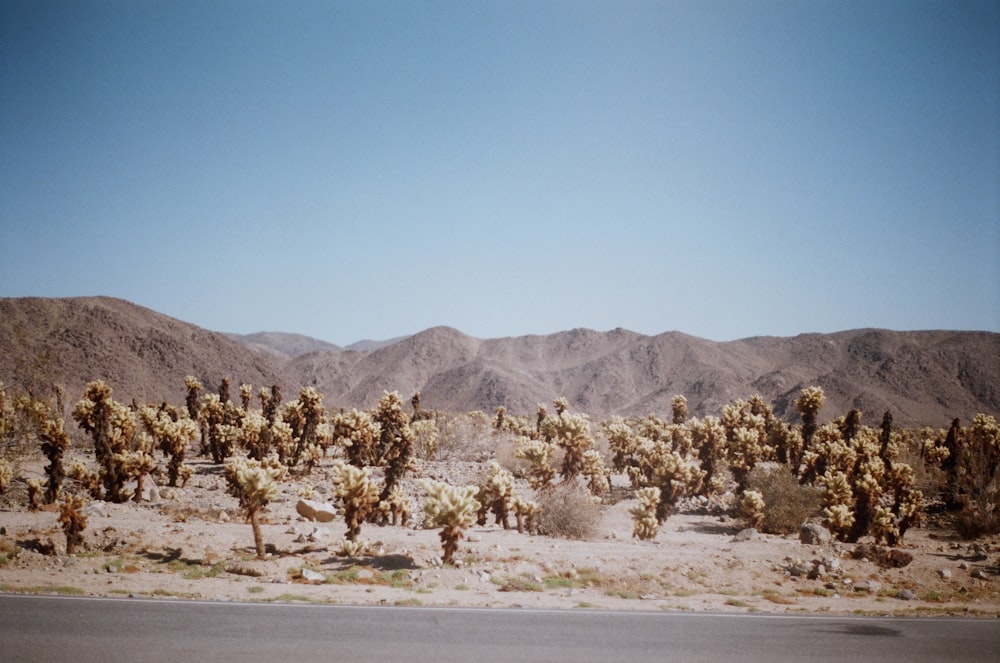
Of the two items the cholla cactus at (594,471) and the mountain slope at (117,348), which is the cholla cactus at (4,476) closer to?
the cholla cactus at (594,471)

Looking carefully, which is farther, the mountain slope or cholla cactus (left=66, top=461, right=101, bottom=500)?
the mountain slope

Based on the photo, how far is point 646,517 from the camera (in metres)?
18.4

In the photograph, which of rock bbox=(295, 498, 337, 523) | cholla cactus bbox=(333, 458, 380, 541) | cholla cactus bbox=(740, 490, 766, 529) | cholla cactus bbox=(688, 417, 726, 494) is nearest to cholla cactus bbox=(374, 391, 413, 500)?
rock bbox=(295, 498, 337, 523)

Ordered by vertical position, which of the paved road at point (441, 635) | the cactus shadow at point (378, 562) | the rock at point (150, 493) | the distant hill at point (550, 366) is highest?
the distant hill at point (550, 366)

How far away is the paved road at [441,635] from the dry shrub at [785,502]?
407 inches

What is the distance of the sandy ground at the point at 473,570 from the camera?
435 inches

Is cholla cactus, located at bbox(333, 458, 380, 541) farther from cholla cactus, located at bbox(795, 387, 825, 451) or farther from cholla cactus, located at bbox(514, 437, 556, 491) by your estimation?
cholla cactus, located at bbox(795, 387, 825, 451)

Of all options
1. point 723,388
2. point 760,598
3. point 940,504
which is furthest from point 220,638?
point 723,388

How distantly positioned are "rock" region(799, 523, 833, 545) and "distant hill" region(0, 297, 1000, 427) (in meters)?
55.0

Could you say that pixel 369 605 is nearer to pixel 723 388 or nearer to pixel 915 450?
pixel 915 450

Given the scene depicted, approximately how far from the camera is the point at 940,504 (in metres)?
23.9

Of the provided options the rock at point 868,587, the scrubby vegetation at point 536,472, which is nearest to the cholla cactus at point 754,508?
the scrubby vegetation at point 536,472

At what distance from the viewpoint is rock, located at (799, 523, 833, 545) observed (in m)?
16.9

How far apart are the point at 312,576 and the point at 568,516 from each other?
344 inches
